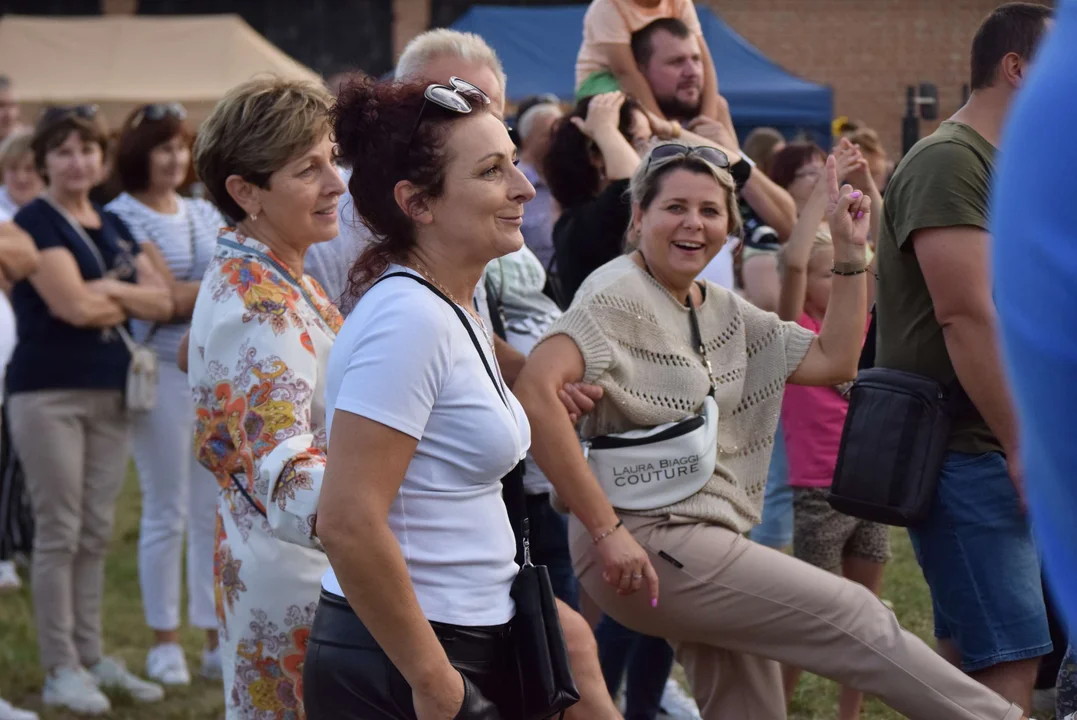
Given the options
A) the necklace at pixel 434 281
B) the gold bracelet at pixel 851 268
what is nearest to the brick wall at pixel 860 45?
the gold bracelet at pixel 851 268

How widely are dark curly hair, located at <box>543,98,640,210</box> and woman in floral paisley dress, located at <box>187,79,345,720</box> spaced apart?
1.43 m

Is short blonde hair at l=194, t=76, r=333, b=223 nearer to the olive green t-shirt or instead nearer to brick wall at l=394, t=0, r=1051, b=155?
the olive green t-shirt

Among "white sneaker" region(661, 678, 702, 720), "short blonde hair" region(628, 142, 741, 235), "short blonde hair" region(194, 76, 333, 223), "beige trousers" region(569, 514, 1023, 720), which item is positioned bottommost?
"white sneaker" region(661, 678, 702, 720)

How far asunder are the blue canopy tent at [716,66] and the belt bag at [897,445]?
9227 mm

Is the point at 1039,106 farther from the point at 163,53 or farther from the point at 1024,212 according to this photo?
the point at 163,53

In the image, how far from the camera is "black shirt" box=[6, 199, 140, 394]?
5.13m

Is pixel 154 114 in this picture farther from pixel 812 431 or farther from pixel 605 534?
pixel 605 534

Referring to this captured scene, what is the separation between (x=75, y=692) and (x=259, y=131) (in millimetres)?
3022

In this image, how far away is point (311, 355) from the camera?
2.70 metres

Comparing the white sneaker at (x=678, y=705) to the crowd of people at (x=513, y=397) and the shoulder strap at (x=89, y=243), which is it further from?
the shoulder strap at (x=89, y=243)

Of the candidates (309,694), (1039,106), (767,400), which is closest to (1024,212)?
(1039,106)

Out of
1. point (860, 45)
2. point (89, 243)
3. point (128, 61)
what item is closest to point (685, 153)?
point (89, 243)

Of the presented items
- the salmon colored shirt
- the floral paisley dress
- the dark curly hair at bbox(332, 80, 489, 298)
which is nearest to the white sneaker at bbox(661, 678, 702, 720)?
the salmon colored shirt

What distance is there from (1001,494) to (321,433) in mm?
1540
